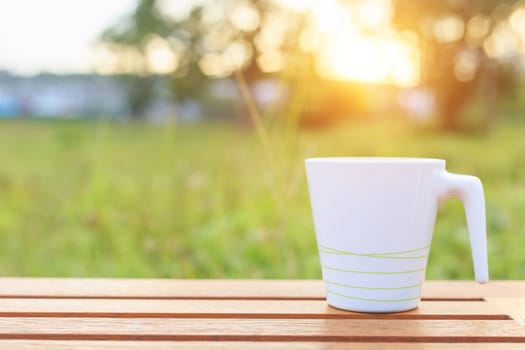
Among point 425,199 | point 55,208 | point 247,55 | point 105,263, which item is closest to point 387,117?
point 247,55

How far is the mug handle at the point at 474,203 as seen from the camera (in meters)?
0.70

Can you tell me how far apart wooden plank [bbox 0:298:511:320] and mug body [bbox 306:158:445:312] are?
→ 0.08 feet

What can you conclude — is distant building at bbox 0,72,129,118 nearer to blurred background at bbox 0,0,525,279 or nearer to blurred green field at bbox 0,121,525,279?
blurred background at bbox 0,0,525,279

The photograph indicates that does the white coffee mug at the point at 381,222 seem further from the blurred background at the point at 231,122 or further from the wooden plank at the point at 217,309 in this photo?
the blurred background at the point at 231,122

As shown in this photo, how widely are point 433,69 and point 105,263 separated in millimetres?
5797

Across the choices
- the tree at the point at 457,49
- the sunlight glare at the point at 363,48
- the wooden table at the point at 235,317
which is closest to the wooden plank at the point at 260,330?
the wooden table at the point at 235,317

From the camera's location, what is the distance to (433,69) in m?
7.12

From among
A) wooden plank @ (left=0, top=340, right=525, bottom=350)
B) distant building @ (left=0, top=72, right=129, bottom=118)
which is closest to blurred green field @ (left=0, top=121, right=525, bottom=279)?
wooden plank @ (left=0, top=340, right=525, bottom=350)

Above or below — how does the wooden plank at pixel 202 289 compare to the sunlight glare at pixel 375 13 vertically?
below

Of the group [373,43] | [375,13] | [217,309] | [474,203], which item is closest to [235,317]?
[217,309]

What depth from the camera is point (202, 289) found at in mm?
807

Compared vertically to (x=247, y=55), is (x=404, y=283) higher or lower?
lower

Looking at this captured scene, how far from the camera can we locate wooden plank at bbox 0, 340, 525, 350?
0.58 meters

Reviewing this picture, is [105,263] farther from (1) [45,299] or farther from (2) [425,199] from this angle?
(2) [425,199]
